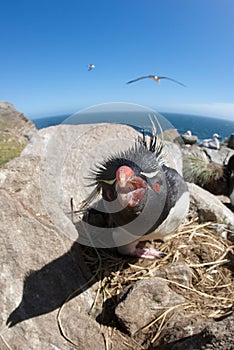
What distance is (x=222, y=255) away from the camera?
276cm

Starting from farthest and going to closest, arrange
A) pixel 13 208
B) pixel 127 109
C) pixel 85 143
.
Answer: pixel 85 143, pixel 13 208, pixel 127 109

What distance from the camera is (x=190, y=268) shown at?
258 centimetres

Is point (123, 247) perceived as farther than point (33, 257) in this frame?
Yes

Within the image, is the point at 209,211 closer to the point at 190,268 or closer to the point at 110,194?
the point at 190,268

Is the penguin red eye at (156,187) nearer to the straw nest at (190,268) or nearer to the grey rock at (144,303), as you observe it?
the grey rock at (144,303)

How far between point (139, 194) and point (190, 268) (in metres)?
1.30

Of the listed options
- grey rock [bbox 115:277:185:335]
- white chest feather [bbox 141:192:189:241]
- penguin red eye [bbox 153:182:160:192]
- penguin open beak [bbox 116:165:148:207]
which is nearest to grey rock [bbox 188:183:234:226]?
white chest feather [bbox 141:192:189:241]

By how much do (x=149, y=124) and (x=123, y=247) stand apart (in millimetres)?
1313

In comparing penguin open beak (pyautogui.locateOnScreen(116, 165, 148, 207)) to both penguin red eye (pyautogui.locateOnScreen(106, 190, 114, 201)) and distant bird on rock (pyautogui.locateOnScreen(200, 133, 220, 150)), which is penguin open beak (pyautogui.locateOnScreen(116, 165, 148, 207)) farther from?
distant bird on rock (pyautogui.locateOnScreen(200, 133, 220, 150))

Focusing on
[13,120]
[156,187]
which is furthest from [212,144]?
[13,120]

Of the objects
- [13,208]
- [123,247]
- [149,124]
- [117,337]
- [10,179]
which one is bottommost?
[117,337]

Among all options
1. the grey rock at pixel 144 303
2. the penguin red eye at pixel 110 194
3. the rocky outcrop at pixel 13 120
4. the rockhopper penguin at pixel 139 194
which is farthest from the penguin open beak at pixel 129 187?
the rocky outcrop at pixel 13 120

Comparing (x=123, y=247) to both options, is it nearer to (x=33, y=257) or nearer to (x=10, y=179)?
(x=33, y=257)

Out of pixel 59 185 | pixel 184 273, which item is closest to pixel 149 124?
pixel 59 185
